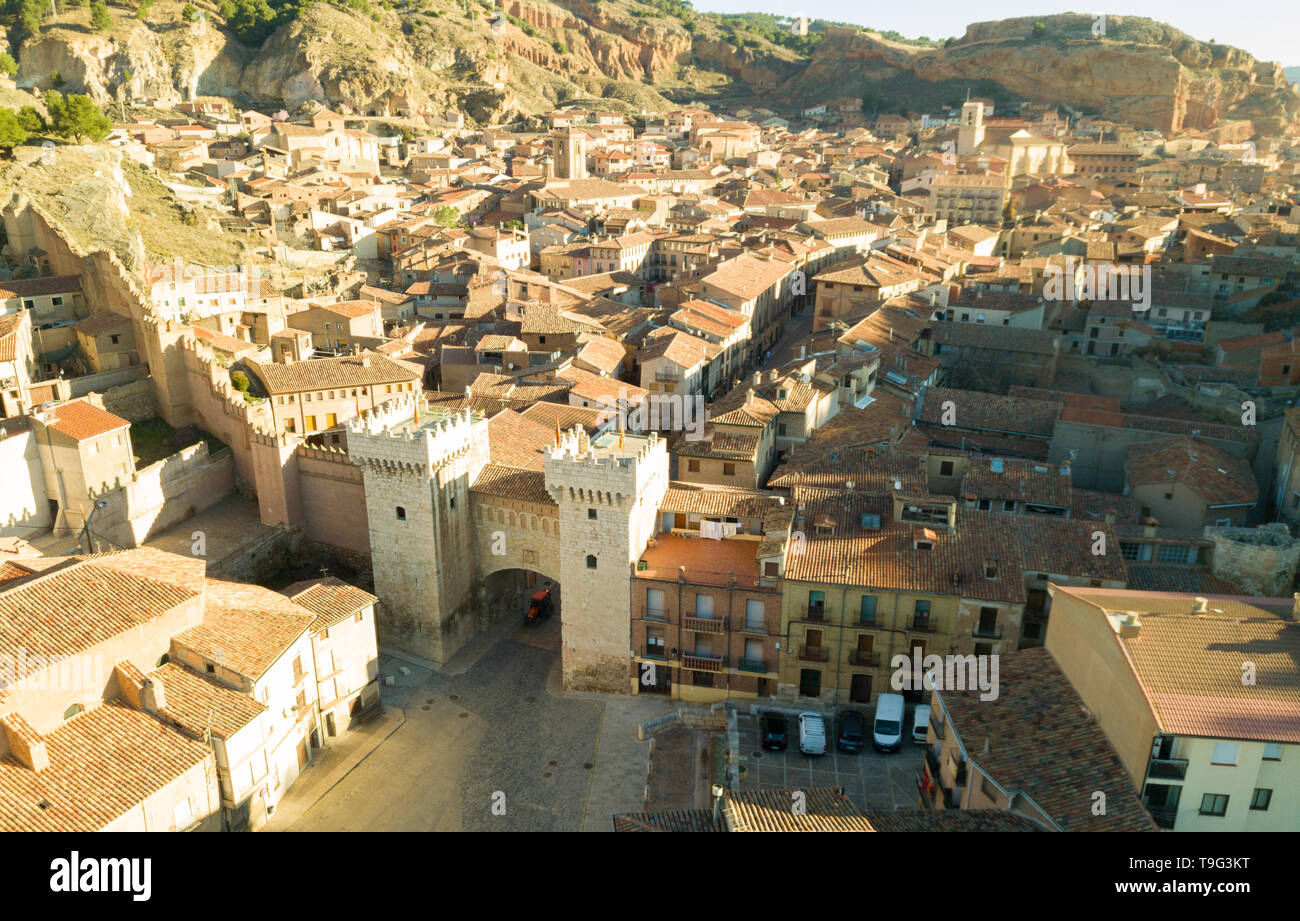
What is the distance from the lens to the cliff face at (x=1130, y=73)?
164000mm

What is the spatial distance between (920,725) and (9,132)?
230 feet

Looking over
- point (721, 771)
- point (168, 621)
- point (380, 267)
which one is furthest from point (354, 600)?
point (380, 267)

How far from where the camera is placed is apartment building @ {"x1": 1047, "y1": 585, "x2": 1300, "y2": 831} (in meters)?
21.3

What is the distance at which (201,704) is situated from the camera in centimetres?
2622

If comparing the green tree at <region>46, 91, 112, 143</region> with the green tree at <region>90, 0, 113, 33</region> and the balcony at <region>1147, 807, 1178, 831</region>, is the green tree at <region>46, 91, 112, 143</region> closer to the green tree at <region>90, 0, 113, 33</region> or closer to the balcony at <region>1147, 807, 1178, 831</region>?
the green tree at <region>90, 0, 113, 33</region>

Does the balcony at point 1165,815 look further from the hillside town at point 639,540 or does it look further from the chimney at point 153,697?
the chimney at point 153,697

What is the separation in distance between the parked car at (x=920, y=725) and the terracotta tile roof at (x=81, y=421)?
33051mm

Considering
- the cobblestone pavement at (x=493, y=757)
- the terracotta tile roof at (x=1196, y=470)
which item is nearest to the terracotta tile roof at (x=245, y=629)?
the cobblestone pavement at (x=493, y=757)

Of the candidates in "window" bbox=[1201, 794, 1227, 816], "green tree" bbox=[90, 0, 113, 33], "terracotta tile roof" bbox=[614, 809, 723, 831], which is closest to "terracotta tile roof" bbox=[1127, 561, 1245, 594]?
"window" bbox=[1201, 794, 1227, 816]

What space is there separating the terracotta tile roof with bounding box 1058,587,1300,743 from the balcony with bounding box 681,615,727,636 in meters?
11.2

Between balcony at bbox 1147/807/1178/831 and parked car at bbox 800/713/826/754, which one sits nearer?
balcony at bbox 1147/807/1178/831

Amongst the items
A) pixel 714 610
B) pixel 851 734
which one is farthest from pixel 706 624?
pixel 851 734

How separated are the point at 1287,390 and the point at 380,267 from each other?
240 feet

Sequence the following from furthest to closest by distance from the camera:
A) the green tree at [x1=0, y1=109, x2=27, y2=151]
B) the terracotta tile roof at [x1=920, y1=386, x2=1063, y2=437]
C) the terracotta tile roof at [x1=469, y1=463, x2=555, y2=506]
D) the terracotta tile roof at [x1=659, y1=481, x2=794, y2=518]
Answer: the green tree at [x1=0, y1=109, x2=27, y2=151] → the terracotta tile roof at [x1=920, y1=386, x2=1063, y2=437] → the terracotta tile roof at [x1=469, y1=463, x2=555, y2=506] → the terracotta tile roof at [x1=659, y1=481, x2=794, y2=518]
